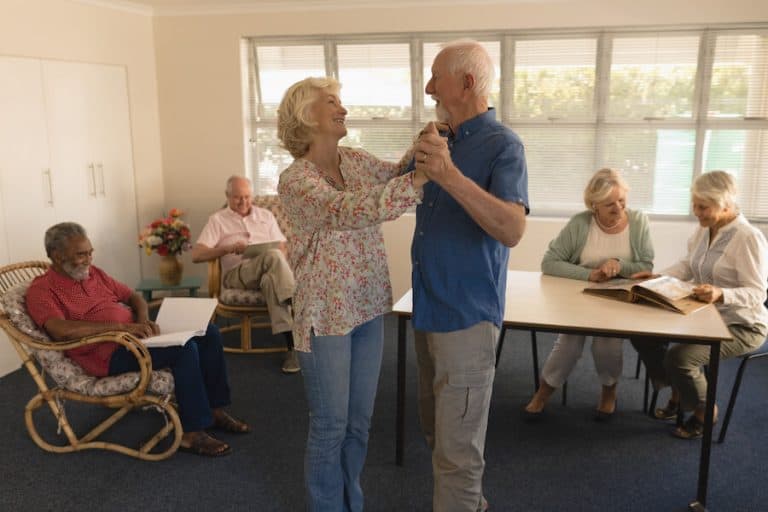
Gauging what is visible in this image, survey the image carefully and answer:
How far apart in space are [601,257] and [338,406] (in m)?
1.84

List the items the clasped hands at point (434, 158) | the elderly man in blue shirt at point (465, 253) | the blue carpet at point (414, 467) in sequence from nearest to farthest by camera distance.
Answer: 1. the clasped hands at point (434, 158)
2. the elderly man in blue shirt at point (465, 253)
3. the blue carpet at point (414, 467)

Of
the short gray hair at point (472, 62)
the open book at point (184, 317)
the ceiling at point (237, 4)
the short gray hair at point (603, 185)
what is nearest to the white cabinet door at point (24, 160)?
the ceiling at point (237, 4)

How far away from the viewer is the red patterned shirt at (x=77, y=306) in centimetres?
294

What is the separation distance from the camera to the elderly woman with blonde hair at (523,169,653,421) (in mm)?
3305

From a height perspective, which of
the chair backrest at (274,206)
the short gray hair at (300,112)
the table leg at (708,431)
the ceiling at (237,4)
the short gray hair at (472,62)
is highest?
the ceiling at (237,4)

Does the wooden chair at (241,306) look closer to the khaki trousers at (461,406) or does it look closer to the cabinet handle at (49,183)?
the cabinet handle at (49,183)

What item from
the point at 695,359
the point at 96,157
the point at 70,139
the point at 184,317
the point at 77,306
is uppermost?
the point at 70,139

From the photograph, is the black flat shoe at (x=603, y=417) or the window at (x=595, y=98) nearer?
the black flat shoe at (x=603, y=417)

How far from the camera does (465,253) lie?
192cm

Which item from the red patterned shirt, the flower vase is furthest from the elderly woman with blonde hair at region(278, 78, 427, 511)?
the flower vase

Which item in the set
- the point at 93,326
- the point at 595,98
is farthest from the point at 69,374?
the point at 595,98

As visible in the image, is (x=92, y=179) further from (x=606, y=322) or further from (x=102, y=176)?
(x=606, y=322)

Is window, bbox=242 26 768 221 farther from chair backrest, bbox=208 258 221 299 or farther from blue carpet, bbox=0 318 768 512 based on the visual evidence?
blue carpet, bbox=0 318 768 512

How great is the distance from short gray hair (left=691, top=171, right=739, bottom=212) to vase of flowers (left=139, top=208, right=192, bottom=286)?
331 centimetres
